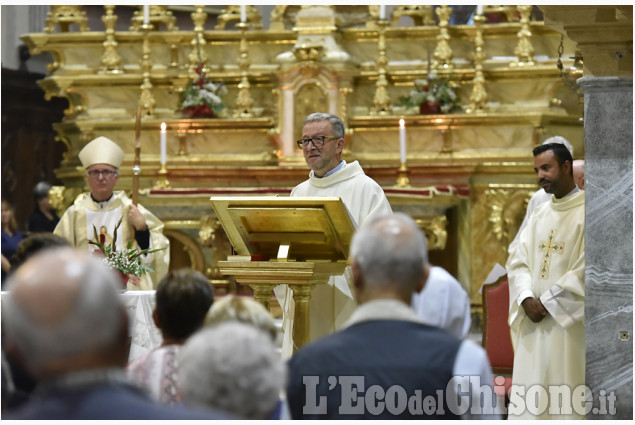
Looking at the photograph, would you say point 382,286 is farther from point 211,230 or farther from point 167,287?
point 211,230

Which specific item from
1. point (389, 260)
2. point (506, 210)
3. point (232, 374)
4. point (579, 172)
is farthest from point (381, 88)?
point (232, 374)

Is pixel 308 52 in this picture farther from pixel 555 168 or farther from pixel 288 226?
pixel 288 226

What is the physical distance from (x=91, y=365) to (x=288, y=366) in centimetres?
89

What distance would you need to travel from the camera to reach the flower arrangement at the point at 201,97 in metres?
10.6

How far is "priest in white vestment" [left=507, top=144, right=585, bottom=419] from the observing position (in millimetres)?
6031

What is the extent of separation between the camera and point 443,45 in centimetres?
1039

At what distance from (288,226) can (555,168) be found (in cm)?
178

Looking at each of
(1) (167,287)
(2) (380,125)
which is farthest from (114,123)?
(1) (167,287)

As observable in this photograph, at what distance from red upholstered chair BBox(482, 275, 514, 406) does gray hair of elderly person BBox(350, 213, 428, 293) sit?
4156 mm

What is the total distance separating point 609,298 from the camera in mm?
5289

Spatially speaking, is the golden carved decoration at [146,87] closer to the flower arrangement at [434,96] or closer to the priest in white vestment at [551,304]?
the flower arrangement at [434,96]

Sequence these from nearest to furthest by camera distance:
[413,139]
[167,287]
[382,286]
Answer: [382,286] → [167,287] → [413,139]

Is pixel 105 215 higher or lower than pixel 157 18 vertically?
lower

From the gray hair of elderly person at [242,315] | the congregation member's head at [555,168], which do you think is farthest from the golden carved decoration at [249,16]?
the gray hair of elderly person at [242,315]
